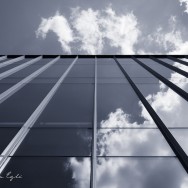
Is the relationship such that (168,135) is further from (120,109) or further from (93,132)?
(120,109)

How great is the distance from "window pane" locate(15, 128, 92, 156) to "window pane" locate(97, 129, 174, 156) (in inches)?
12.5

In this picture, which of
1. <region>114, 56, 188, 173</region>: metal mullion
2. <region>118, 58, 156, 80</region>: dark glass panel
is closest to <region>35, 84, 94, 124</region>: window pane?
<region>114, 56, 188, 173</region>: metal mullion

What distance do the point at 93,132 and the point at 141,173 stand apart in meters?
1.58

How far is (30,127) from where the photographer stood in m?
5.98

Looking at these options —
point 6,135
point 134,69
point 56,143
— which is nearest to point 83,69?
point 134,69

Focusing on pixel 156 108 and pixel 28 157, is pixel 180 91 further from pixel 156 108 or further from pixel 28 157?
pixel 28 157

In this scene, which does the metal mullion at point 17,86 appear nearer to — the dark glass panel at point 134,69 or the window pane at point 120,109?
the window pane at point 120,109

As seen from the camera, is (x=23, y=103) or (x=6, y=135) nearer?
(x=6, y=135)

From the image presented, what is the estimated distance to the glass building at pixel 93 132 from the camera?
4.44 meters

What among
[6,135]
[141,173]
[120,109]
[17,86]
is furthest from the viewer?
[17,86]

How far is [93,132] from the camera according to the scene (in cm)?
580

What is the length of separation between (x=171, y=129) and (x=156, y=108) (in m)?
1.10

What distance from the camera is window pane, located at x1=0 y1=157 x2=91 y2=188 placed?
4266 mm

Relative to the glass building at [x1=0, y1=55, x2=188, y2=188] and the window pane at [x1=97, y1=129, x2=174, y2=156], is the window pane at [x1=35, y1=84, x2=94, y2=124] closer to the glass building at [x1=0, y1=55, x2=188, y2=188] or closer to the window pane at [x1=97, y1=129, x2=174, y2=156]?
the glass building at [x1=0, y1=55, x2=188, y2=188]
